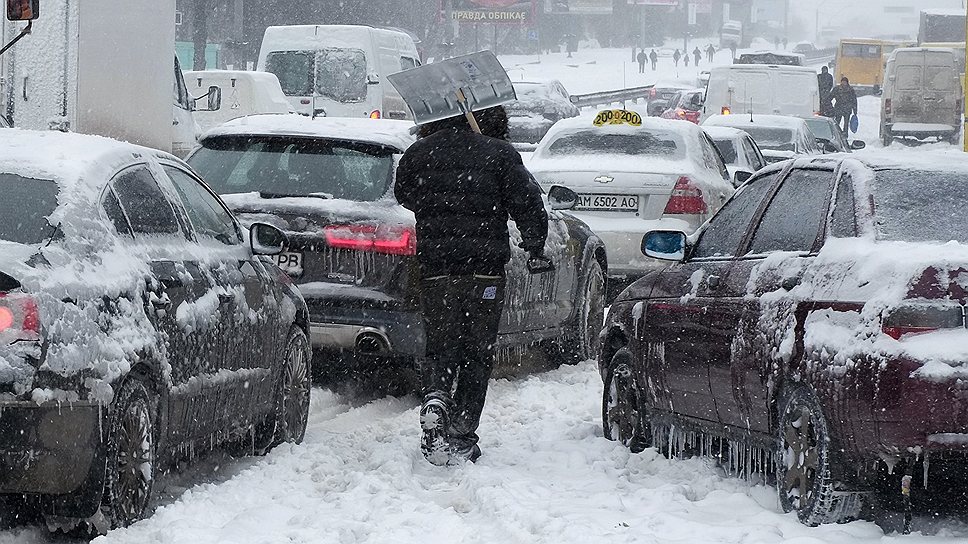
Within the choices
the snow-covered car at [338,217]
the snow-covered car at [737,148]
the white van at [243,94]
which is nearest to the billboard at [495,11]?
the white van at [243,94]

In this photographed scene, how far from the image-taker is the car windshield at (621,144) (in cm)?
1377

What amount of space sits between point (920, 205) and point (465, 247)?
2.26 meters

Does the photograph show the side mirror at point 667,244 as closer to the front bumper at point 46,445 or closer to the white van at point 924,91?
the front bumper at point 46,445

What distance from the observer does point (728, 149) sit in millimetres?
18203

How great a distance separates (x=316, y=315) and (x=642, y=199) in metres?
4.63

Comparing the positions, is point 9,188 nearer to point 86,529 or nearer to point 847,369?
point 86,529

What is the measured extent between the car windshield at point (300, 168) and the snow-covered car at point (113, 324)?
152 cm

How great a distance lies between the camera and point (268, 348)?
7.75 meters

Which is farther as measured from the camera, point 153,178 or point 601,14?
point 601,14

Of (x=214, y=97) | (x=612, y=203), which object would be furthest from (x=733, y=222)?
(x=214, y=97)

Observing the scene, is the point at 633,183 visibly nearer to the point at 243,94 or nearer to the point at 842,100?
the point at 243,94

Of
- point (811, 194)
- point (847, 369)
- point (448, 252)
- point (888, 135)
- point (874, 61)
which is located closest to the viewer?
point (847, 369)

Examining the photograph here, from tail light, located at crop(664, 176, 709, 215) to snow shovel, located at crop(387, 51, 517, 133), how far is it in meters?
5.19

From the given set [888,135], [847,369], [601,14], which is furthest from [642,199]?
[601,14]
